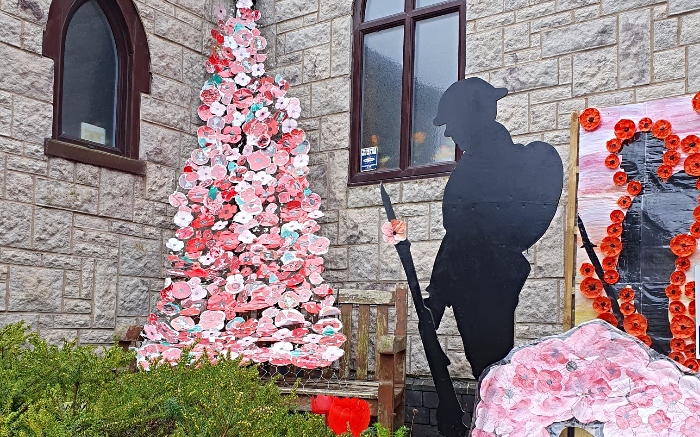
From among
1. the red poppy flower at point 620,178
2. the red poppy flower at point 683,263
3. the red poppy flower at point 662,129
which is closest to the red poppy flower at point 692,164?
the red poppy flower at point 662,129

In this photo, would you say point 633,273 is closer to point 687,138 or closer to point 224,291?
point 687,138

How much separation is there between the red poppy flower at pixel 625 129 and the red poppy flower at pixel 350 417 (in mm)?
1658

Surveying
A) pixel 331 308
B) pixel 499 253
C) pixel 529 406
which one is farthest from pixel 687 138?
pixel 331 308

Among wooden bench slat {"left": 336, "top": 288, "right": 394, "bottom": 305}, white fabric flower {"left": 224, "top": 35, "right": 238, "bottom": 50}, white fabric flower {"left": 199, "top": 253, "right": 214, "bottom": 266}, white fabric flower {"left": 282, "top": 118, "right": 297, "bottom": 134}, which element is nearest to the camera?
wooden bench slat {"left": 336, "top": 288, "right": 394, "bottom": 305}

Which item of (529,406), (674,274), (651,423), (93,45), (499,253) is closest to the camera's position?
(651,423)

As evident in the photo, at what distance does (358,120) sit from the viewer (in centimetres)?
576

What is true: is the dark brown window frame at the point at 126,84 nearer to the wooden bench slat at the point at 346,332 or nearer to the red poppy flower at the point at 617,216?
the wooden bench slat at the point at 346,332

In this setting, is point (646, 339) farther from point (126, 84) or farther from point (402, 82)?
point (126, 84)

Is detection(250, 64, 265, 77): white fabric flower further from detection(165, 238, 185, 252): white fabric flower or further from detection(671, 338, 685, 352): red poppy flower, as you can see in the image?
detection(671, 338, 685, 352): red poppy flower

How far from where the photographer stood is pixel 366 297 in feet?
16.5

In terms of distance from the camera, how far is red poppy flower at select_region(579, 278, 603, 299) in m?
3.33

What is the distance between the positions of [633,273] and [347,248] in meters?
2.67

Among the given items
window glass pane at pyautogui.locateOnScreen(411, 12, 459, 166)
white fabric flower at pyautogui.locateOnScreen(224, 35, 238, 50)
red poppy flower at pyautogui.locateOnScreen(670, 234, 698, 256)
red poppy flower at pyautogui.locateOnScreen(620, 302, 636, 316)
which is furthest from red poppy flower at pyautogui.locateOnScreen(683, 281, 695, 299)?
white fabric flower at pyautogui.locateOnScreen(224, 35, 238, 50)

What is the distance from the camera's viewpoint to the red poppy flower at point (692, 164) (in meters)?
3.17
